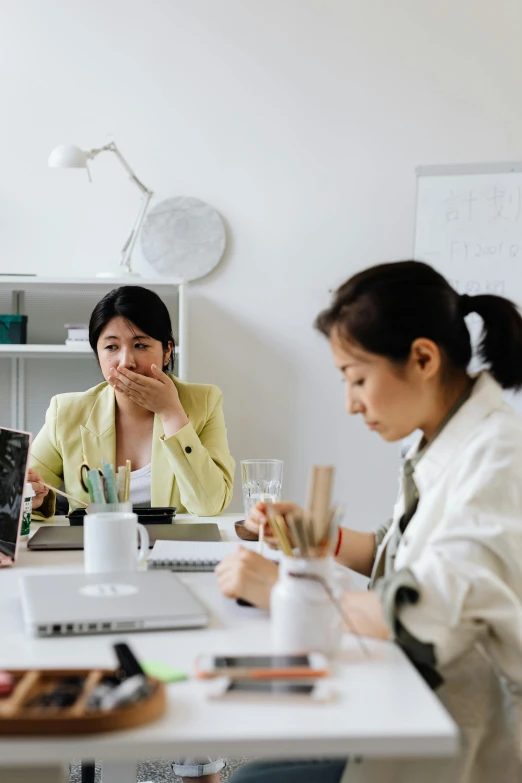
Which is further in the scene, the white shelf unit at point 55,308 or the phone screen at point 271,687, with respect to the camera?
the white shelf unit at point 55,308

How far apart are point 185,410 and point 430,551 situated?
1.30 m

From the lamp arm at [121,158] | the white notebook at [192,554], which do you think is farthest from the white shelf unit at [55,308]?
the white notebook at [192,554]

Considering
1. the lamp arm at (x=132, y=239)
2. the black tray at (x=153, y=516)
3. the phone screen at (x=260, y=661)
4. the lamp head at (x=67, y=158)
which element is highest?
the lamp head at (x=67, y=158)

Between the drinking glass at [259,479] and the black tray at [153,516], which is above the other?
the drinking glass at [259,479]

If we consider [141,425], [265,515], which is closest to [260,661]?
[265,515]

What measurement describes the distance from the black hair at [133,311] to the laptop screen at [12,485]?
0.78 meters

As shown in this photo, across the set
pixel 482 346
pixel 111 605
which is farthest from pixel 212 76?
pixel 111 605

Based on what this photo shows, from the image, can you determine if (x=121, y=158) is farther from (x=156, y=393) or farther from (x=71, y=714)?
(x=71, y=714)

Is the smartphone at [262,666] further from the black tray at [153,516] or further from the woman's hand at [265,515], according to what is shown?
the black tray at [153,516]

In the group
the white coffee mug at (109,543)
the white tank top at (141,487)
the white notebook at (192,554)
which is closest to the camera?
the white coffee mug at (109,543)

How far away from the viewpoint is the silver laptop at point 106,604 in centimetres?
94

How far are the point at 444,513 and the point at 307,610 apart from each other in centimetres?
24

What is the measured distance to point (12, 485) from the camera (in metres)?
1.36

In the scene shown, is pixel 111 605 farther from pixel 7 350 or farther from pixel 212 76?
pixel 212 76
